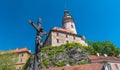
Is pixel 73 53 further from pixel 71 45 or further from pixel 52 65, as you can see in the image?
pixel 52 65

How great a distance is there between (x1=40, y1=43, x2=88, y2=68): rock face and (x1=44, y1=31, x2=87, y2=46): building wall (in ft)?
10.3

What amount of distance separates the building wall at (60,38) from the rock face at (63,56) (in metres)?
3.14

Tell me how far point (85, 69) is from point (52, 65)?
13449 millimetres

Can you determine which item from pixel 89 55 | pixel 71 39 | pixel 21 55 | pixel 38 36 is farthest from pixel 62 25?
pixel 38 36

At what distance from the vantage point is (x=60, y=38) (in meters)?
62.0

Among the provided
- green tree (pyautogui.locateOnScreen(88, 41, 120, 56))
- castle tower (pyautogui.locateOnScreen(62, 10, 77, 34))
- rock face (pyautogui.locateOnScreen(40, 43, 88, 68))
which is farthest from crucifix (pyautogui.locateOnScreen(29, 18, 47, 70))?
castle tower (pyautogui.locateOnScreen(62, 10, 77, 34))

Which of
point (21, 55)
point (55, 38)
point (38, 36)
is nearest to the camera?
point (38, 36)

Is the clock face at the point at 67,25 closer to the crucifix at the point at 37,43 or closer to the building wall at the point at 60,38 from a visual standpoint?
the building wall at the point at 60,38

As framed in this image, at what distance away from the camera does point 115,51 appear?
63.5 m

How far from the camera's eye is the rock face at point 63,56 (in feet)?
173

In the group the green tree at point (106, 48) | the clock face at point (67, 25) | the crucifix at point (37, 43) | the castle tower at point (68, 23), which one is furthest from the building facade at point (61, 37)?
the crucifix at point (37, 43)

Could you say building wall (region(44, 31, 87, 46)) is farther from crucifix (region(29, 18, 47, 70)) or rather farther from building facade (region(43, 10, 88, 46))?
crucifix (region(29, 18, 47, 70))

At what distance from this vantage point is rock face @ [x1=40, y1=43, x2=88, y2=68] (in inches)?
2076

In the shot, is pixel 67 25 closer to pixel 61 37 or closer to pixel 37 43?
pixel 61 37
